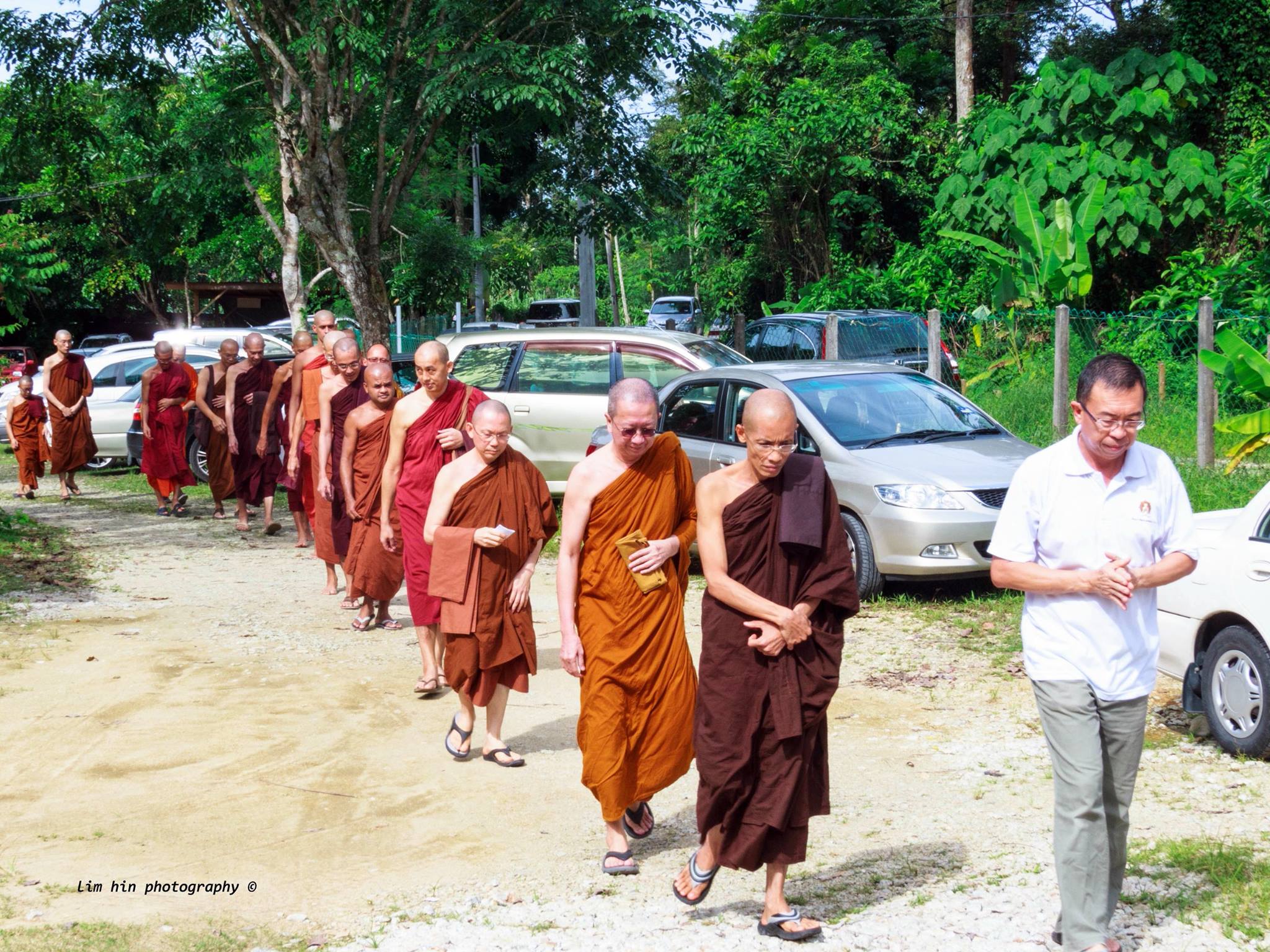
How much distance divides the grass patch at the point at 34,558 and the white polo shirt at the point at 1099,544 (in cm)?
787

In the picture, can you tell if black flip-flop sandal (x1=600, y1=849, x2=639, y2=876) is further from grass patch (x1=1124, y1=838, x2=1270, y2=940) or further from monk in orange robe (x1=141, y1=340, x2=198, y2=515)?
monk in orange robe (x1=141, y1=340, x2=198, y2=515)

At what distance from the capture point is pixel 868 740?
6.50 meters

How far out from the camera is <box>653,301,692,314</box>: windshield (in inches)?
1533

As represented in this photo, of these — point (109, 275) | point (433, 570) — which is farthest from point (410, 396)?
point (109, 275)

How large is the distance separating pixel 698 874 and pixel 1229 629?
281 centimetres

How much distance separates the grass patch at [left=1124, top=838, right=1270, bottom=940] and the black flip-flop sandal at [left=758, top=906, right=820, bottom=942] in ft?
3.59

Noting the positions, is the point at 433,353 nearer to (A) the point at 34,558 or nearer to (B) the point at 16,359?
(A) the point at 34,558

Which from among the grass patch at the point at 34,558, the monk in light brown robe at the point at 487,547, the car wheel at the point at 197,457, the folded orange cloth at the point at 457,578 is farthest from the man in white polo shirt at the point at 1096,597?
the car wheel at the point at 197,457

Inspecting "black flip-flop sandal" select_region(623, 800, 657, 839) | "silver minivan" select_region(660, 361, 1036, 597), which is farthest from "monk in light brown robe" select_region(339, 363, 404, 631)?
"black flip-flop sandal" select_region(623, 800, 657, 839)

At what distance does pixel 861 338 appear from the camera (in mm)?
16906

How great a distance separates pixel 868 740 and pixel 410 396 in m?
3.12

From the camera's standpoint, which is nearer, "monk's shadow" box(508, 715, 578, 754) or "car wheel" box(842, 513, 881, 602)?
"monk's shadow" box(508, 715, 578, 754)

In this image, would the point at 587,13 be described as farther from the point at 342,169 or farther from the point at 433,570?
the point at 433,570

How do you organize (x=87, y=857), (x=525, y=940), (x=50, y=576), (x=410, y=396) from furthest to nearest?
(x=50, y=576), (x=410, y=396), (x=87, y=857), (x=525, y=940)
